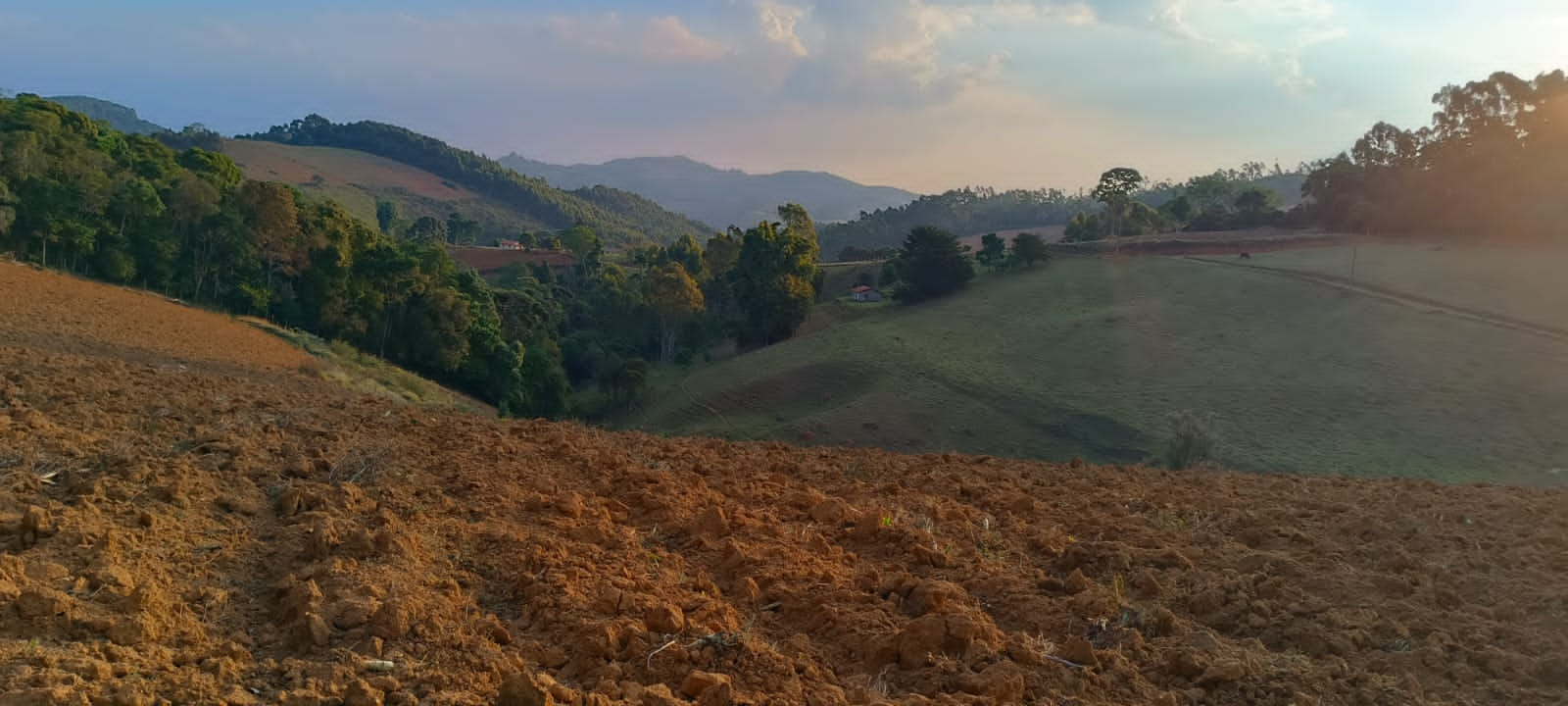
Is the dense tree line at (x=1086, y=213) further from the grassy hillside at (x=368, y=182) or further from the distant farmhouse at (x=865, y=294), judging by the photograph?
the grassy hillside at (x=368, y=182)

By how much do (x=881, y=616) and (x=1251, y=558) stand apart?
2868mm

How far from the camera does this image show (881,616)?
491 centimetres

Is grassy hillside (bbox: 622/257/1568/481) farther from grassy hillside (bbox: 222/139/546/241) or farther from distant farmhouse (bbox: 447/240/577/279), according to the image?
grassy hillside (bbox: 222/139/546/241)

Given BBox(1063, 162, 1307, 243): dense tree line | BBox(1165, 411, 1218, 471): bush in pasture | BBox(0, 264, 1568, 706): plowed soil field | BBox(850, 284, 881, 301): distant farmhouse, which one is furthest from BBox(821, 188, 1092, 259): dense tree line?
BBox(0, 264, 1568, 706): plowed soil field

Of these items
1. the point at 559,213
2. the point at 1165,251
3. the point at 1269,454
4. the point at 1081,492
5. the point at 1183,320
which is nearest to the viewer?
the point at 1081,492

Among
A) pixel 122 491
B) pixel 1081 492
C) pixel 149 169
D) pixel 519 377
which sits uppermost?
pixel 149 169

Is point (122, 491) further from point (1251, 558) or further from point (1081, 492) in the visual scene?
point (1081, 492)

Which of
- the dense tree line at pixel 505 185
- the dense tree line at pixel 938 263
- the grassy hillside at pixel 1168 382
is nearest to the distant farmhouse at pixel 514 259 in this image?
the dense tree line at pixel 938 263

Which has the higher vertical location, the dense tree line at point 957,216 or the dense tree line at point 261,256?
the dense tree line at point 957,216

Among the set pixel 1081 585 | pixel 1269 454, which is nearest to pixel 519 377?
pixel 1269 454

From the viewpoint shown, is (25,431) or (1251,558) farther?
(25,431)

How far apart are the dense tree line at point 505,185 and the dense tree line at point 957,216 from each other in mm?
30858

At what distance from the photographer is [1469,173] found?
57375 mm

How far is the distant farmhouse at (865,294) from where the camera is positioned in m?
62.2
